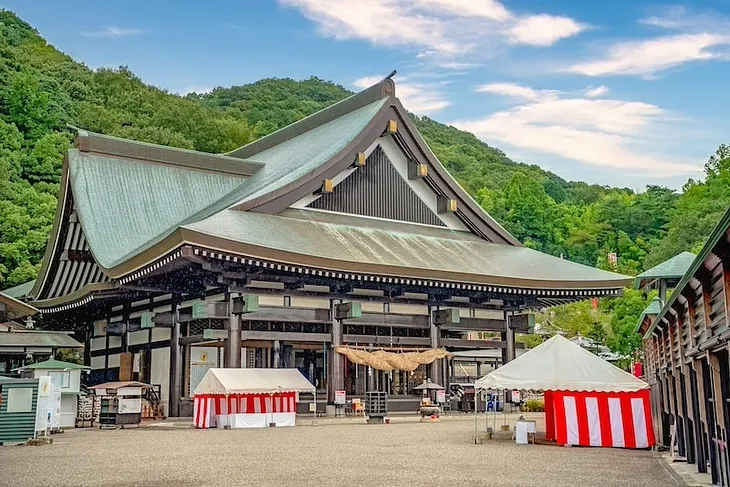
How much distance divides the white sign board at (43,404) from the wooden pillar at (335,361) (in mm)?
8409

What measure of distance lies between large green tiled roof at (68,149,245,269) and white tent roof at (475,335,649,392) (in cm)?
1276

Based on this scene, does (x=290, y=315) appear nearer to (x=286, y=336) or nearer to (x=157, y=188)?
(x=286, y=336)

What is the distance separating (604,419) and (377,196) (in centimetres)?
1390

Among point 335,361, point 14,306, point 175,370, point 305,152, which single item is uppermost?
point 305,152

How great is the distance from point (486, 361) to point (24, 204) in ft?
82.5

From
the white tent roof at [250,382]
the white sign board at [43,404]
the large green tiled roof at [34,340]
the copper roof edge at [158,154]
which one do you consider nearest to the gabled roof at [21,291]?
the large green tiled roof at [34,340]

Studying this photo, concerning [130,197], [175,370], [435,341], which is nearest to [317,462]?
[175,370]

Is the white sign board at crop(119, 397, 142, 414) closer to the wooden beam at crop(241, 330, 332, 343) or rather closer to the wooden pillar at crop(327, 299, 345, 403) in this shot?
the wooden beam at crop(241, 330, 332, 343)

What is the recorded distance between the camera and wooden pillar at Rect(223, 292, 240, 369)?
65.9 feet

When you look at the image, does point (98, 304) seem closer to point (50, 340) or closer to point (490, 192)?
point (50, 340)

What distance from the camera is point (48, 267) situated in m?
27.2

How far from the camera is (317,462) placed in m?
10.4

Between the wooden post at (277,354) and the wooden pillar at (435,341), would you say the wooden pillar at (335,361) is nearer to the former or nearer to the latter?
the wooden post at (277,354)

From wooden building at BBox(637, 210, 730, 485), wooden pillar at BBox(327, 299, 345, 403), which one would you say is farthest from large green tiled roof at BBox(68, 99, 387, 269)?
wooden building at BBox(637, 210, 730, 485)
